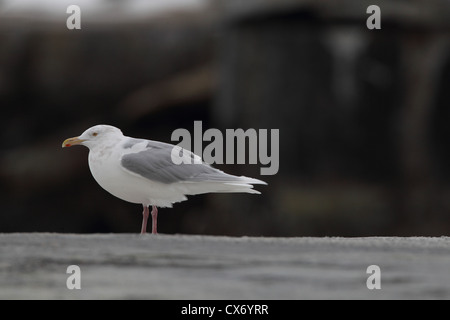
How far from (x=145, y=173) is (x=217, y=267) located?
4.83ft

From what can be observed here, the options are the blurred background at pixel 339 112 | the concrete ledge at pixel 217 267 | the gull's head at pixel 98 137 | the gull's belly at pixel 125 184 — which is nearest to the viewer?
the concrete ledge at pixel 217 267

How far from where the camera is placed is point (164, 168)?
12.7 ft

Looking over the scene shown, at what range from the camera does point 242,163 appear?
17.8ft

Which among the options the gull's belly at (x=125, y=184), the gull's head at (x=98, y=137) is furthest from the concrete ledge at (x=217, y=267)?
the gull's head at (x=98, y=137)

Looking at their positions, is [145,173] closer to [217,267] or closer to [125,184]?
[125,184]

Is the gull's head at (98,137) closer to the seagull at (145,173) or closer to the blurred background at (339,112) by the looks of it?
the seagull at (145,173)

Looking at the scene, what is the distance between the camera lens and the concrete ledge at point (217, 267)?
1.98 metres

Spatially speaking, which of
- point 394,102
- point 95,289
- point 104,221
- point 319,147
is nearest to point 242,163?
point 319,147

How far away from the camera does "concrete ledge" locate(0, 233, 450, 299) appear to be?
198 cm

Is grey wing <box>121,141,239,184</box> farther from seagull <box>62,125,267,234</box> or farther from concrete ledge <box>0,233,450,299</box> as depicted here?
concrete ledge <box>0,233,450,299</box>

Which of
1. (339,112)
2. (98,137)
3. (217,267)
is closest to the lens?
(217,267)

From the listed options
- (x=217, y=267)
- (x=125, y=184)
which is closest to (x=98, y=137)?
(x=125, y=184)

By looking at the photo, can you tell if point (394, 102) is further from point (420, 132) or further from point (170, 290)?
point (170, 290)

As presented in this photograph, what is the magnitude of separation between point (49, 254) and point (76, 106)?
18.2 ft
